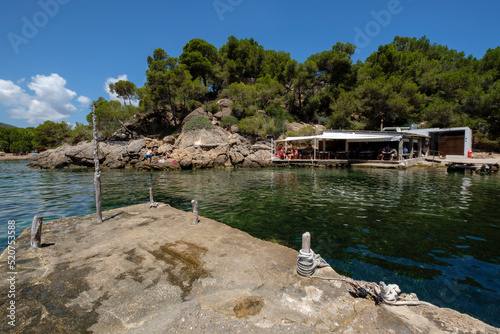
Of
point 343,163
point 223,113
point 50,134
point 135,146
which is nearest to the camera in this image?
point 343,163

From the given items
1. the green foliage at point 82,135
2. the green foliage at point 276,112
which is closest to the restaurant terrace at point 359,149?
the green foliage at point 276,112

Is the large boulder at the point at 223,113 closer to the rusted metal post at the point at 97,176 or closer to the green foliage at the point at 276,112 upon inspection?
the green foliage at the point at 276,112

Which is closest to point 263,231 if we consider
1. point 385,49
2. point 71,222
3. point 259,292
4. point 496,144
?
point 259,292

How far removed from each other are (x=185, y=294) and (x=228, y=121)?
106ft

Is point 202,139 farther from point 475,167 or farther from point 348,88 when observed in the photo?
point 475,167

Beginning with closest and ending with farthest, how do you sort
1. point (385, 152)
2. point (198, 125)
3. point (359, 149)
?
1. point (385, 152)
2. point (359, 149)
3. point (198, 125)

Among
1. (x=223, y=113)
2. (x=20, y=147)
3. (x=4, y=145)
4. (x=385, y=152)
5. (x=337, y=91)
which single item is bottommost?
Result: (x=385, y=152)

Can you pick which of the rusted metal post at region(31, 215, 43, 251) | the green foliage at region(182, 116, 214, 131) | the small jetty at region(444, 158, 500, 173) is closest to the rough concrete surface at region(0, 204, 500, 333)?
the rusted metal post at region(31, 215, 43, 251)

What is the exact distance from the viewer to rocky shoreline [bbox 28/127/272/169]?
2784cm

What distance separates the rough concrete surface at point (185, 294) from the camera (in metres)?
2.70

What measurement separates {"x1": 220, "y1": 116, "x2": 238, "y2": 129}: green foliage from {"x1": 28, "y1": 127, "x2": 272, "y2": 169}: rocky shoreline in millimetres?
3886

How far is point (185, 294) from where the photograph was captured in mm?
3312

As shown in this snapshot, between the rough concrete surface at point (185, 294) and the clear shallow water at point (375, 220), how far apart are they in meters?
1.60

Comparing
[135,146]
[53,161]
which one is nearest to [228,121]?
[135,146]
